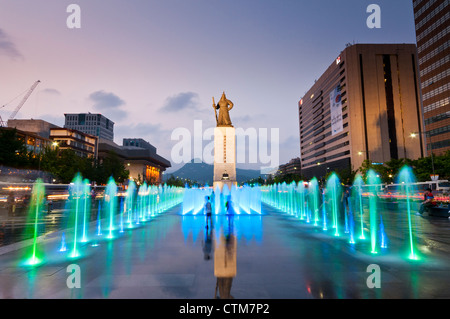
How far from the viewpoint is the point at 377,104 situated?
3425 inches

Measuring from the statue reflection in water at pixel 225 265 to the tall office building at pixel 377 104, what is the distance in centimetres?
8373

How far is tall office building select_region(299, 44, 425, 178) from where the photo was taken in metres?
85.1

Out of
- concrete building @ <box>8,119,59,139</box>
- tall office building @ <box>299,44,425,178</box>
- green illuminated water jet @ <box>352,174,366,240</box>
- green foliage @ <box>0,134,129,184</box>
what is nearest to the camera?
green illuminated water jet @ <box>352,174,366,240</box>

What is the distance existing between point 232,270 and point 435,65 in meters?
84.4

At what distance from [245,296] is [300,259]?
9.89 ft

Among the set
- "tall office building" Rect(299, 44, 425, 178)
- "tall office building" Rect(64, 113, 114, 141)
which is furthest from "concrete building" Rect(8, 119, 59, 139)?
"tall office building" Rect(299, 44, 425, 178)

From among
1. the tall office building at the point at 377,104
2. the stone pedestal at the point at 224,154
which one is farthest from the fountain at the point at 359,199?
the tall office building at the point at 377,104

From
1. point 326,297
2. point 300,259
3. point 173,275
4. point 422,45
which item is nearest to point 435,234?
point 300,259

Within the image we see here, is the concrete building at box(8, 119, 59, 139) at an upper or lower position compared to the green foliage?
upper

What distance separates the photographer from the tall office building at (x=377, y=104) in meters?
85.1

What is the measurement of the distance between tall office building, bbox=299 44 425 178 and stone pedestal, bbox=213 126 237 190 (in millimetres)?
50775

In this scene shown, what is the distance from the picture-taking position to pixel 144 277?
579 centimetres

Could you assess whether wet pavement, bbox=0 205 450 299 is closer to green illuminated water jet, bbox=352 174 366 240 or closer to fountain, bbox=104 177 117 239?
green illuminated water jet, bbox=352 174 366 240
